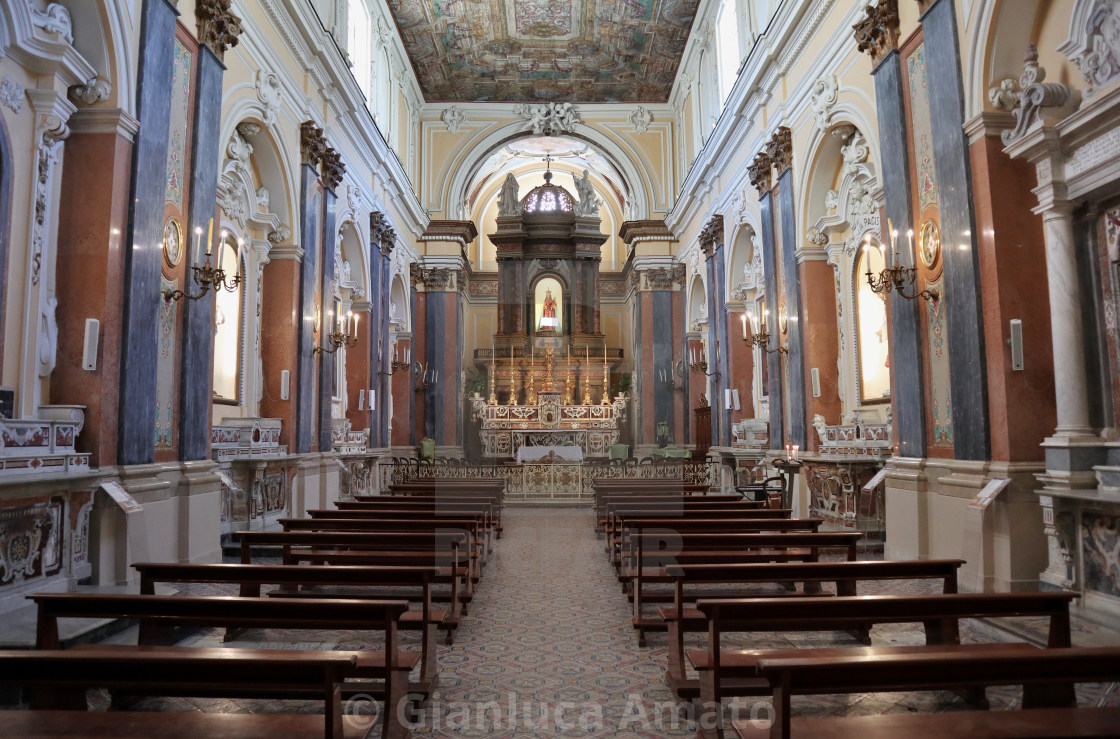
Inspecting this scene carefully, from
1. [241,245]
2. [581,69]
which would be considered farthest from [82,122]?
[581,69]

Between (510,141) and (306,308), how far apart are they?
1249 cm

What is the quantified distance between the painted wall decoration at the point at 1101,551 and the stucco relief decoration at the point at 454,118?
1937cm

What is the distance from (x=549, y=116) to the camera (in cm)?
2155

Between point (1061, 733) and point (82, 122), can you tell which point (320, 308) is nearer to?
point (82, 122)

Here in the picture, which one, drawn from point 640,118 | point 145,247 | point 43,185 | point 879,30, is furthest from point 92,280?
point 640,118

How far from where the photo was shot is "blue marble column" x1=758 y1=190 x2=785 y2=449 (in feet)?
39.0

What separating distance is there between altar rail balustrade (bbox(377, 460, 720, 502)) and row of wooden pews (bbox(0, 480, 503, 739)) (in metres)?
9.51

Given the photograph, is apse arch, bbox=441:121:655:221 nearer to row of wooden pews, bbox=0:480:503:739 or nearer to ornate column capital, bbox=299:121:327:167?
ornate column capital, bbox=299:121:327:167

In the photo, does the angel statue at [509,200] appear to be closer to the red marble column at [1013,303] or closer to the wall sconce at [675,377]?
the wall sconce at [675,377]

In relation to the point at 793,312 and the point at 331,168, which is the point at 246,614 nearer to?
the point at 793,312

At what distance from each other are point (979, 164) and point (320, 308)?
9247 mm

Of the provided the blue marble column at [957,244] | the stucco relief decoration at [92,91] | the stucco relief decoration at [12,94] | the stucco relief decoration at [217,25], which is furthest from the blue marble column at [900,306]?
the stucco relief decoration at [12,94]

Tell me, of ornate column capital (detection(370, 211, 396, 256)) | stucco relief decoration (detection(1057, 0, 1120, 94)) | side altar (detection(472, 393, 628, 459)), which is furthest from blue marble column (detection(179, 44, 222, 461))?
side altar (detection(472, 393, 628, 459))

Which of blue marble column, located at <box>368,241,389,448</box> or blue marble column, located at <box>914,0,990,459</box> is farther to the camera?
blue marble column, located at <box>368,241,389,448</box>
